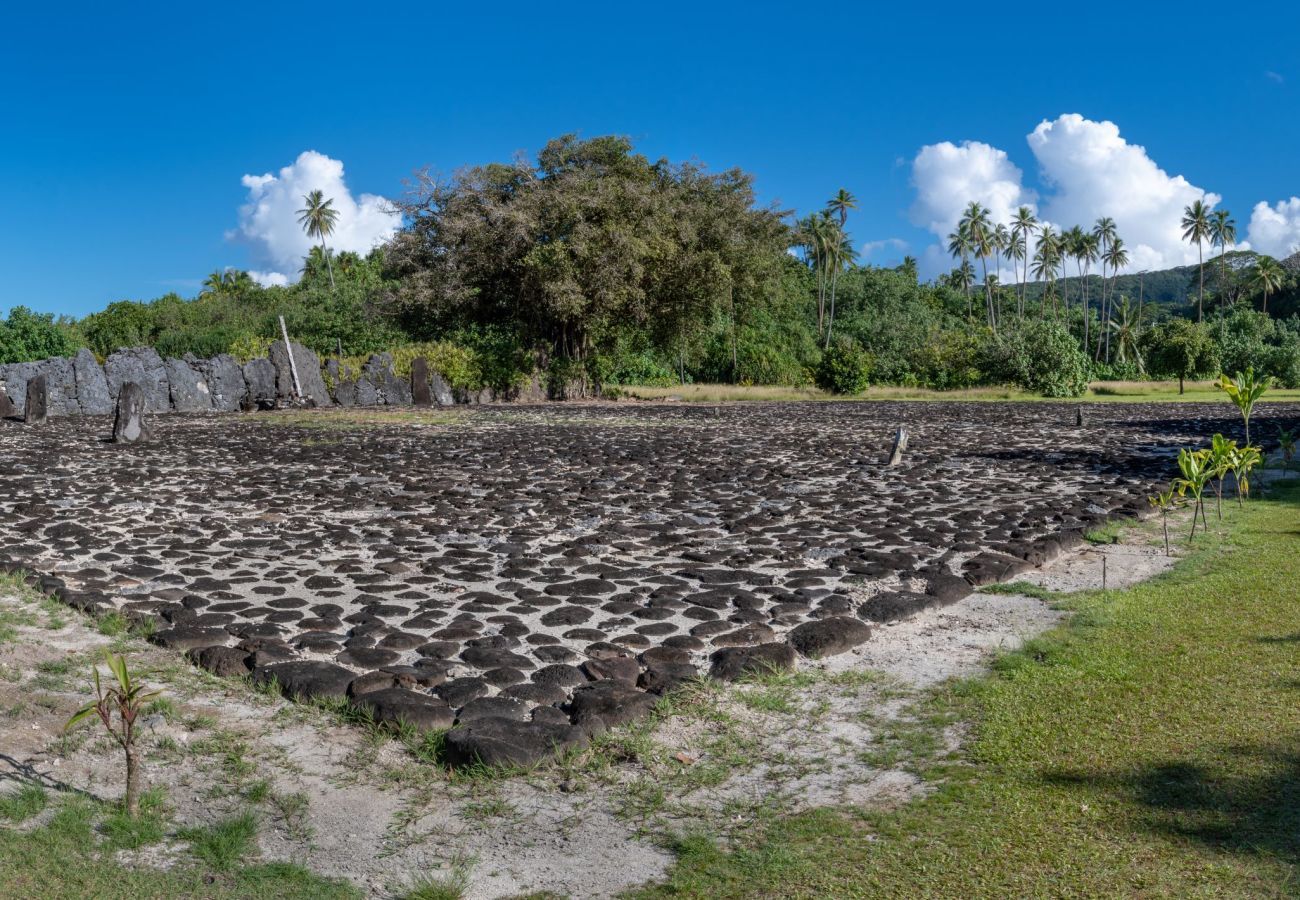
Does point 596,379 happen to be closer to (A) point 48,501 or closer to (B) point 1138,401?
(B) point 1138,401

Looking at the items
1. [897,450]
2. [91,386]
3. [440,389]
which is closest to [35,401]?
[91,386]

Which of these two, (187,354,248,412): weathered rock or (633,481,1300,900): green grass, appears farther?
(187,354,248,412): weathered rock

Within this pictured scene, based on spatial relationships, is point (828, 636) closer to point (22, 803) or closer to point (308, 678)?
point (308, 678)

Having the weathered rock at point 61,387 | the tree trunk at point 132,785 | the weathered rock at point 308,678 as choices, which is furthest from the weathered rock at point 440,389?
the tree trunk at point 132,785

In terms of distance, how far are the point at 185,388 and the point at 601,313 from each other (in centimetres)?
1272

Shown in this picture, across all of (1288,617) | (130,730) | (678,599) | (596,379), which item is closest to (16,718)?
(130,730)

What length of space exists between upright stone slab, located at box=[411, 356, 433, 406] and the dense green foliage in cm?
76

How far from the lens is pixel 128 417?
18.3 metres

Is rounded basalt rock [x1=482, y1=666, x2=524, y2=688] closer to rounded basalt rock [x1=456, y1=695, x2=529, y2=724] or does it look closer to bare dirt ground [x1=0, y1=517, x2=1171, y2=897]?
rounded basalt rock [x1=456, y1=695, x2=529, y2=724]

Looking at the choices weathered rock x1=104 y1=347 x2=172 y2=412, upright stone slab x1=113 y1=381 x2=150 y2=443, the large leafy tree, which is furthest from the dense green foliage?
upright stone slab x1=113 y1=381 x2=150 y2=443

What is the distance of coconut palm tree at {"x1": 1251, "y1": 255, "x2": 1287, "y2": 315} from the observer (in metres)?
Answer: 82.2

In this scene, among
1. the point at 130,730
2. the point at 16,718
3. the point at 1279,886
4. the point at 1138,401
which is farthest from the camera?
the point at 1138,401

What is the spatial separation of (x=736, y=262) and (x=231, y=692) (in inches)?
1291

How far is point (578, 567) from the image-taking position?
7426 mm
